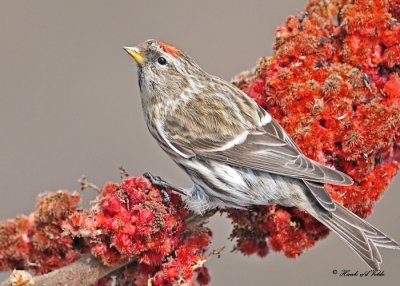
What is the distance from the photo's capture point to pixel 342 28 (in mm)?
5223

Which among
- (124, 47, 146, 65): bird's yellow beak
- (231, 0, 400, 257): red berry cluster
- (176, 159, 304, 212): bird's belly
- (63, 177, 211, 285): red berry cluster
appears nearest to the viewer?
(63, 177, 211, 285): red berry cluster

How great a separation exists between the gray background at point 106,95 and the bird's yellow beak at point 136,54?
3048mm

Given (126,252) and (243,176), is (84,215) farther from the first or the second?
(243,176)

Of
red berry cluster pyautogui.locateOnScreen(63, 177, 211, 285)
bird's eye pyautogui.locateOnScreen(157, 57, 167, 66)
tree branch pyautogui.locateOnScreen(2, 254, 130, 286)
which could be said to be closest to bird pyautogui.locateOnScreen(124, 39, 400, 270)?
bird's eye pyautogui.locateOnScreen(157, 57, 167, 66)

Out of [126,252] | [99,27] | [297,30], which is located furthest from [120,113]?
[126,252]

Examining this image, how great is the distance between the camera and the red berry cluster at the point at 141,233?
178 inches

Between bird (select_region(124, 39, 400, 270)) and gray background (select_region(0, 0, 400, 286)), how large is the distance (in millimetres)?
2967

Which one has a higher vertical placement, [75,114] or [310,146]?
[75,114]

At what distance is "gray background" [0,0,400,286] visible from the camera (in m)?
9.26

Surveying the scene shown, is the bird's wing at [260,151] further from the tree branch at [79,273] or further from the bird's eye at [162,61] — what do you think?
the tree branch at [79,273]

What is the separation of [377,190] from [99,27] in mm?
7593

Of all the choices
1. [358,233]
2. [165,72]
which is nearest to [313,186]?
[358,233]

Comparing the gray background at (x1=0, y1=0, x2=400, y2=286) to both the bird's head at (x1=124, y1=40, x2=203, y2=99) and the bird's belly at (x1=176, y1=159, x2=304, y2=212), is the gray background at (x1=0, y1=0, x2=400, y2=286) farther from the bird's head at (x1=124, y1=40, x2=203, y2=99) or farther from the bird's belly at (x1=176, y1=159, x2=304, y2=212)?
the bird's belly at (x1=176, y1=159, x2=304, y2=212)

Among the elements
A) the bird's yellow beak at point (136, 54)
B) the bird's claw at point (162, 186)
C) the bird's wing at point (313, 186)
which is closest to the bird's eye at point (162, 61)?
the bird's yellow beak at point (136, 54)
